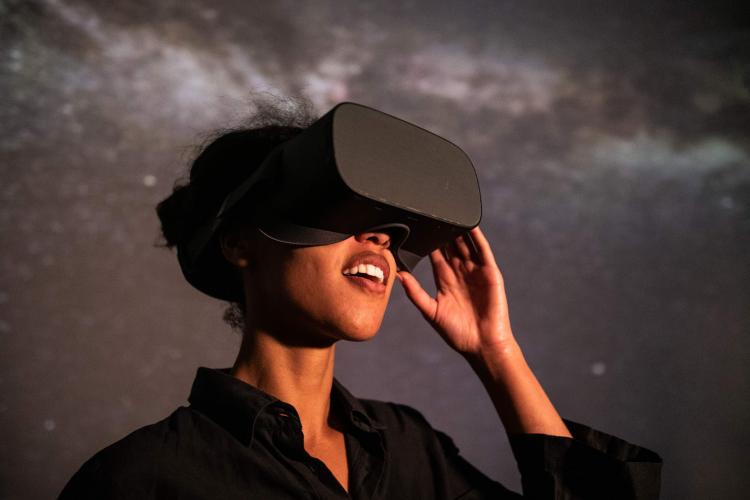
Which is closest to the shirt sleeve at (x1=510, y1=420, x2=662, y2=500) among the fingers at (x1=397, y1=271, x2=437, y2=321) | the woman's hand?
the woman's hand

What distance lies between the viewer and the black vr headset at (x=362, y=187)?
1001 millimetres

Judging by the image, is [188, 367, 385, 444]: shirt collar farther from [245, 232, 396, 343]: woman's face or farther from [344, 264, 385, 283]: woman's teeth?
[344, 264, 385, 283]: woman's teeth

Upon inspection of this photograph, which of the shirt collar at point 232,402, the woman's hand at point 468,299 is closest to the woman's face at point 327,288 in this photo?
the shirt collar at point 232,402

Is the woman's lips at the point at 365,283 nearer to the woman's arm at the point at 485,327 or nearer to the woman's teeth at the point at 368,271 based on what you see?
the woman's teeth at the point at 368,271

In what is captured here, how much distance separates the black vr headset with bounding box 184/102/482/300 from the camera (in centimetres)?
100

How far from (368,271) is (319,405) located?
287 mm

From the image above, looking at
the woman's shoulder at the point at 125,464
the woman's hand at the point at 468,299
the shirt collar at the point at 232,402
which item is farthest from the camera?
the woman's hand at the point at 468,299

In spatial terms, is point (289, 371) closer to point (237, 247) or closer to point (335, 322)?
point (335, 322)

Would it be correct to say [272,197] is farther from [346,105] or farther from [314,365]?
[314,365]

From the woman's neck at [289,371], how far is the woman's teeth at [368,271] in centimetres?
16

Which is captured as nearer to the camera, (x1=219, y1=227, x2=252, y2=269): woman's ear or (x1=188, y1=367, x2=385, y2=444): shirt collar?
(x1=188, y1=367, x2=385, y2=444): shirt collar

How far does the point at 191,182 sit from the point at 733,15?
241 cm

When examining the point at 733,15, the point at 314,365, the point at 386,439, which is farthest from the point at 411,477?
the point at 733,15

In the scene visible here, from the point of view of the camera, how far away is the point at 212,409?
110 cm
